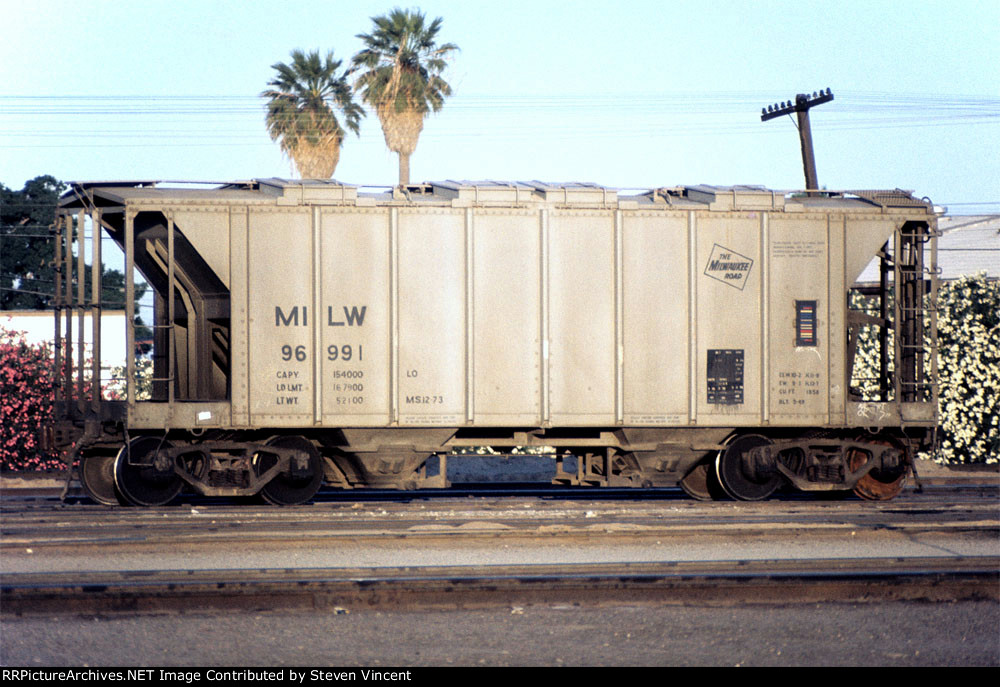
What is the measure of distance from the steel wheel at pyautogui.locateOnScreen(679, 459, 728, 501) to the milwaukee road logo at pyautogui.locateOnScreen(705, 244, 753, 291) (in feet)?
8.47

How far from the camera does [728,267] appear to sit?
40.2ft

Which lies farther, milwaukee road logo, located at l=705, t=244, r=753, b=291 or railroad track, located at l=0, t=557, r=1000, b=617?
milwaukee road logo, located at l=705, t=244, r=753, b=291

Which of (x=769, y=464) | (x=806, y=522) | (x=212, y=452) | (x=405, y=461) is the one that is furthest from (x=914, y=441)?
(x=212, y=452)

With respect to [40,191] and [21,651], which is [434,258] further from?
[40,191]

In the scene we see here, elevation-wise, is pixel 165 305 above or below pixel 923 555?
above

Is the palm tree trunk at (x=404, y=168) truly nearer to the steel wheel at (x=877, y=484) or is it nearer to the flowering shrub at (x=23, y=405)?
the flowering shrub at (x=23, y=405)

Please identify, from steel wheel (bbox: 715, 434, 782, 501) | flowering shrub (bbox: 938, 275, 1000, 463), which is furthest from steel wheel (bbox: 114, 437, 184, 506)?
flowering shrub (bbox: 938, 275, 1000, 463)

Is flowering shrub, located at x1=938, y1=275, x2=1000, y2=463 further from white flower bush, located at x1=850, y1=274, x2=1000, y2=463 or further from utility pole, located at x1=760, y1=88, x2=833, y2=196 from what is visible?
utility pole, located at x1=760, y1=88, x2=833, y2=196

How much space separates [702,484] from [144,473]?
7.37m

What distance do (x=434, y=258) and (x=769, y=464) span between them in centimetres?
512

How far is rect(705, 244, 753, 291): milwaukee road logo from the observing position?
12.2 metres

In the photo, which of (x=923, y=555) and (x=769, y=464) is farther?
(x=769, y=464)

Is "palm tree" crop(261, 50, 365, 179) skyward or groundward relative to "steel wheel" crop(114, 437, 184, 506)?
skyward

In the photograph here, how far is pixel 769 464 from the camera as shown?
40.3 ft
